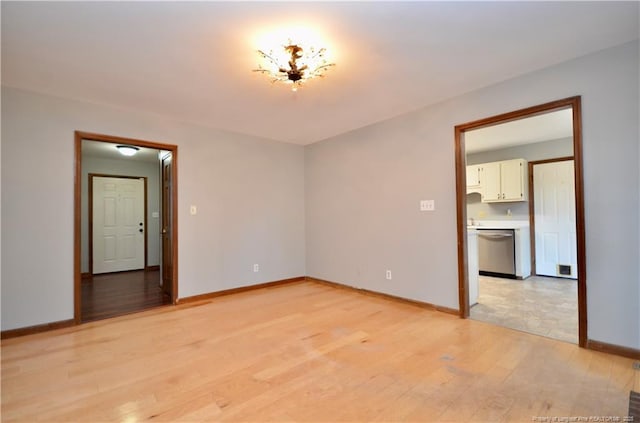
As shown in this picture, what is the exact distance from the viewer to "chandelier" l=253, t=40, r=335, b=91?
2312mm

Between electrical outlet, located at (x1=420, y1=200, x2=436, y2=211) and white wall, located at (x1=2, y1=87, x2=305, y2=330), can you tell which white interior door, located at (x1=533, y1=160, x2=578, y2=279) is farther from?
white wall, located at (x1=2, y1=87, x2=305, y2=330)

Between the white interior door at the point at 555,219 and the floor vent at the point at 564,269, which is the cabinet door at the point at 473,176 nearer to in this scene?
the white interior door at the point at 555,219

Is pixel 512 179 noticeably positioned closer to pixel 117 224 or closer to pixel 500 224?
pixel 500 224

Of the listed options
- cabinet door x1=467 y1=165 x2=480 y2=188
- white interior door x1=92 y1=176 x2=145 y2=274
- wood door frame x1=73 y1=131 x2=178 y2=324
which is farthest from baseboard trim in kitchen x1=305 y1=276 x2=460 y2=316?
white interior door x1=92 y1=176 x2=145 y2=274

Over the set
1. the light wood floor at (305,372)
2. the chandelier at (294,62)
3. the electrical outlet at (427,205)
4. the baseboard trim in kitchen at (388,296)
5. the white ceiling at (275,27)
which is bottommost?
the light wood floor at (305,372)

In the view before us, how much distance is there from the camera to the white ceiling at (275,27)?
74.8 inches

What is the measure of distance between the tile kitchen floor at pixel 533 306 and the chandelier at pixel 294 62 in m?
3.05

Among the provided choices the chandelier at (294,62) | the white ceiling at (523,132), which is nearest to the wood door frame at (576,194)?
the white ceiling at (523,132)

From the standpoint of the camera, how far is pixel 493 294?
14.0 feet

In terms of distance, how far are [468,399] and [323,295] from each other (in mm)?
2628

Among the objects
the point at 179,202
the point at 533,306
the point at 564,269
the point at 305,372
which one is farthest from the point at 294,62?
the point at 564,269

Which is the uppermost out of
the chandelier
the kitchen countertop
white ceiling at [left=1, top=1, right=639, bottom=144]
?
white ceiling at [left=1, top=1, right=639, bottom=144]

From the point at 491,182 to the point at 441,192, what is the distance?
10.1 ft

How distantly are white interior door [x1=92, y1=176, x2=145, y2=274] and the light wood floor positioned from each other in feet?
12.3
